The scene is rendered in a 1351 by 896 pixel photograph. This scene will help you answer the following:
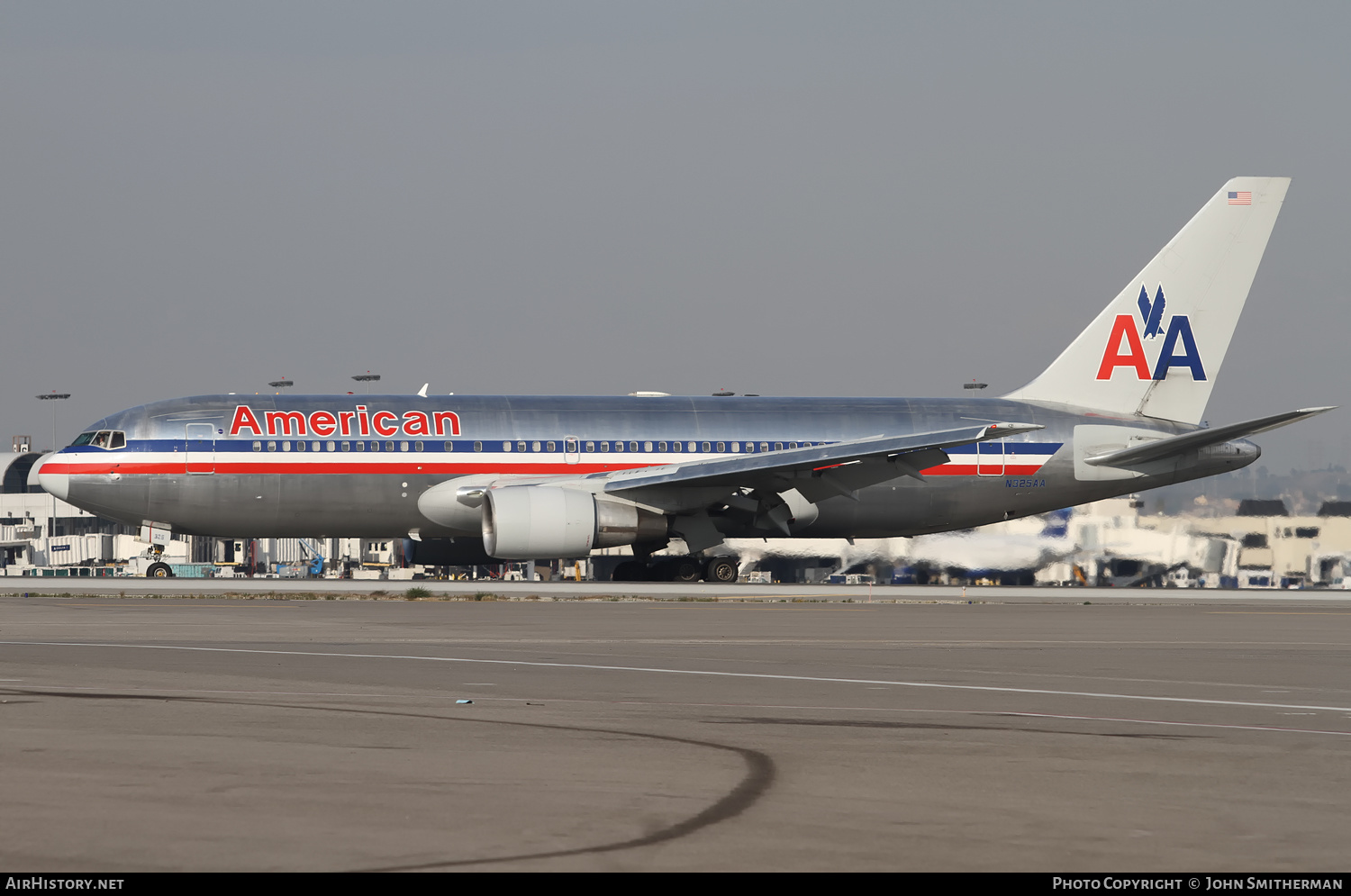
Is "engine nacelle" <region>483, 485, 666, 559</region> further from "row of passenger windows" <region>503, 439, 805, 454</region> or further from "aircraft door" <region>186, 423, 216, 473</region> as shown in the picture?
"aircraft door" <region>186, 423, 216, 473</region>

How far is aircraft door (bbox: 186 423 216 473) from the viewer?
30.1m

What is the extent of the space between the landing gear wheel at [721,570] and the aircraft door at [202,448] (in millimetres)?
11138

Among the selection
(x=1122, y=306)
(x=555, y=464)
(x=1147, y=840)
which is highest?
(x=1122, y=306)

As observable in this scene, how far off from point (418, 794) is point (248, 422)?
2518cm

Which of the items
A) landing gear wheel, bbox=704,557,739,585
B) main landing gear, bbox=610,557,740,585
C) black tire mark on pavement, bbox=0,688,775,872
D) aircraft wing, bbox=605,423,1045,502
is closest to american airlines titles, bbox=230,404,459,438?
aircraft wing, bbox=605,423,1045,502

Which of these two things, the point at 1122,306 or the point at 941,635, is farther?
the point at 1122,306

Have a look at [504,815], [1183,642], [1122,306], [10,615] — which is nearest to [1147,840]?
[504,815]

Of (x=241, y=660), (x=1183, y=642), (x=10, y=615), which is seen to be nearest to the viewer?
(x=241, y=660)

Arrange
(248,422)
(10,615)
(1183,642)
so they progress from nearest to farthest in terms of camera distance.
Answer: (1183,642)
(10,615)
(248,422)

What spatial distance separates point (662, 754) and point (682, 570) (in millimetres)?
24399

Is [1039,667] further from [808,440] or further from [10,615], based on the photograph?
[808,440]

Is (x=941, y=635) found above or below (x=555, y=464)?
below

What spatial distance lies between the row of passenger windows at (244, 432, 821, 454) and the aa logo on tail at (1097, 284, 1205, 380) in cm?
874

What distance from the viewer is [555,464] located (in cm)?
3127
